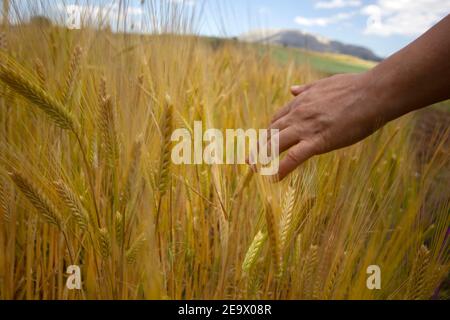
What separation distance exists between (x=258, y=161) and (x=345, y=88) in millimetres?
251

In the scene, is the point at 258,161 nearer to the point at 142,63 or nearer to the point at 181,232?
the point at 181,232

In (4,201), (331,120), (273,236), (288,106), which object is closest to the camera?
(273,236)

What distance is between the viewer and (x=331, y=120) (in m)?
0.85

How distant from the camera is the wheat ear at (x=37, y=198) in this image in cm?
62

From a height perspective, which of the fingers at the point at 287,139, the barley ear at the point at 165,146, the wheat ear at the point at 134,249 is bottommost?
the wheat ear at the point at 134,249

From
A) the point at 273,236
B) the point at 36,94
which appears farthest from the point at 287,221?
the point at 36,94

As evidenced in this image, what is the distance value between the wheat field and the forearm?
177mm

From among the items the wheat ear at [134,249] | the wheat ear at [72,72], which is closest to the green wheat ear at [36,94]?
the wheat ear at [72,72]

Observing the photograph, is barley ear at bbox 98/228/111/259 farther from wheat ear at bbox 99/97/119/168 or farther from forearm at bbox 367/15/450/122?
forearm at bbox 367/15/450/122

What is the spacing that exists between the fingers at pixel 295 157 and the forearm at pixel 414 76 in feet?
0.51

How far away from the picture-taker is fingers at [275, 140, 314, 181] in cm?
82

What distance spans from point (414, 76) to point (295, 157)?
267 mm

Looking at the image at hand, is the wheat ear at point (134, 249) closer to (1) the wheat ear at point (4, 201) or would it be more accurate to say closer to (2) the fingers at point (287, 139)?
(1) the wheat ear at point (4, 201)

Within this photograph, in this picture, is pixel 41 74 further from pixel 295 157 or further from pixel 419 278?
pixel 419 278
